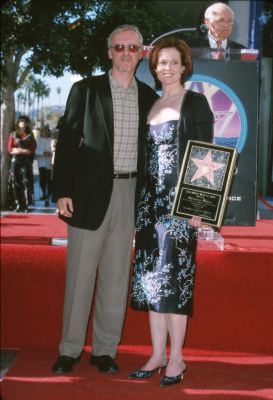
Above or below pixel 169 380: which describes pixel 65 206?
above

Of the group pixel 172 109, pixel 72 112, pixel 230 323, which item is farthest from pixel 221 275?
pixel 72 112

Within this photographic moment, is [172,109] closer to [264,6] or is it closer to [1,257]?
[1,257]

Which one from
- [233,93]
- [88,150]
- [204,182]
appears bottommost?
[204,182]

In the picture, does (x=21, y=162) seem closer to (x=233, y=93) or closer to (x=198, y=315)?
(x=233, y=93)

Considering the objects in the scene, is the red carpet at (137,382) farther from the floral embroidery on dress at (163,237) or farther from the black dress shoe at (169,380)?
the floral embroidery on dress at (163,237)

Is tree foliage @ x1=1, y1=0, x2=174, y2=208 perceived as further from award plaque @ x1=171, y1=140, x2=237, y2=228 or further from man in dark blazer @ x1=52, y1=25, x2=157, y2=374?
award plaque @ x1=171, y1=140, x2=237, y2=228

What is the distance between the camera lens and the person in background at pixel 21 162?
5.36 metres

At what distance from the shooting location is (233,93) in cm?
296

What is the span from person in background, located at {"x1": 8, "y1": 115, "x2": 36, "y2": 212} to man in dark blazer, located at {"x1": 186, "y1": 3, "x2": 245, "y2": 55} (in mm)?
2630

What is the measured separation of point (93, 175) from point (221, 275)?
77cm

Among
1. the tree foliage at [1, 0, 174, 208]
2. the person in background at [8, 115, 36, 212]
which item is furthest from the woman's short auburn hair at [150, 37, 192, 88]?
the person in background at [8, 115, 36, 212]

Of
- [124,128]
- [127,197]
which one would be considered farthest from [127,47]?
[127,197]

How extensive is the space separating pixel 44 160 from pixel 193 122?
3.25m

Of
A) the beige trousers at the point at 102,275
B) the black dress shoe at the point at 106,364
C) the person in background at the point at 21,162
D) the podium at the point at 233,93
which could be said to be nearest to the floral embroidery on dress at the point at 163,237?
the beige trousers at the point at 102,275
